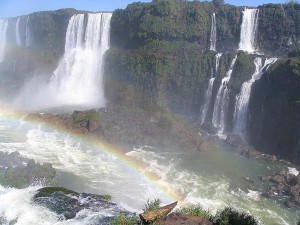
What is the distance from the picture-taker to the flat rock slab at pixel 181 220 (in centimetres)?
1286

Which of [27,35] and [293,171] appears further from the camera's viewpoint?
[27,35]

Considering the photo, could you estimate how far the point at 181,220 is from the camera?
1294 centimetres

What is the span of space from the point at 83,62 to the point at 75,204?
115 feet

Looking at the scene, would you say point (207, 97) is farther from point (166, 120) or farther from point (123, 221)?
point (123, 221)

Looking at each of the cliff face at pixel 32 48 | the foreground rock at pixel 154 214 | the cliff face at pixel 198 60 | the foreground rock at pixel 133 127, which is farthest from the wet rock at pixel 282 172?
the cliff face at pixel 32 48

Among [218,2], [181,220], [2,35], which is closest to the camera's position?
[181,220]

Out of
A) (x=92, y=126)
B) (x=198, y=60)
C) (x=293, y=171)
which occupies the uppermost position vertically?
(x=198, y=60)

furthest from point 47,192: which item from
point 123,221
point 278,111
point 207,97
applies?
point 207,97

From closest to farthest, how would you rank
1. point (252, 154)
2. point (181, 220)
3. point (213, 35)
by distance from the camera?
point (181, 220) < point (252, 154) < point (213, 35)

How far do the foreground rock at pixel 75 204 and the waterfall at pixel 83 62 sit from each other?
100 feet

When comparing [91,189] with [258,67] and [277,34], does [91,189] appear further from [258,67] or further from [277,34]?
[277,34]

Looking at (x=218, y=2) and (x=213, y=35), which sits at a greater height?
(x=218, y=2)

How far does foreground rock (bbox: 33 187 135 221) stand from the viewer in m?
15.0

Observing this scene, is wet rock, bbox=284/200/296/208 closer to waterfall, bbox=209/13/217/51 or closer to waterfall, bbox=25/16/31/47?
waterfall, bbox=209/13/217/51
